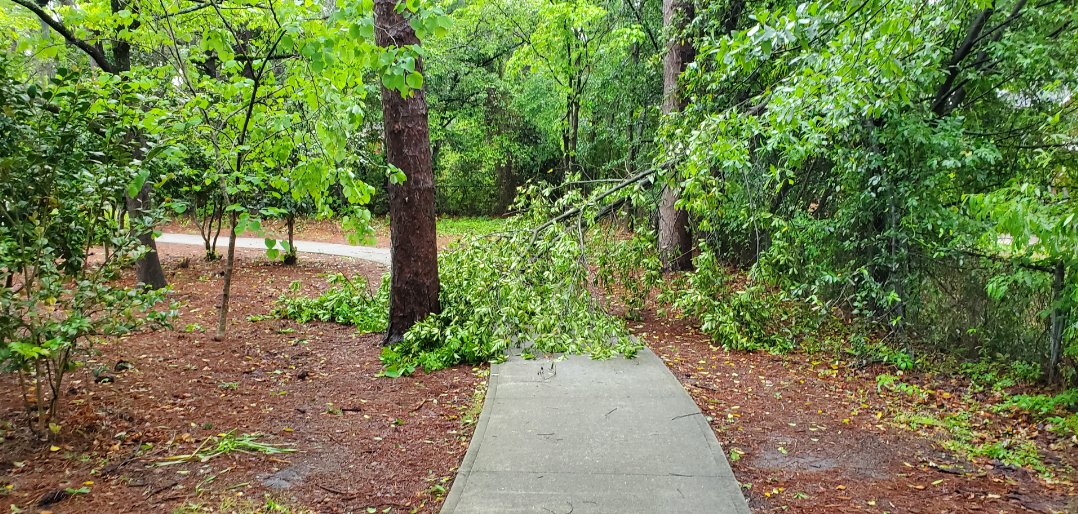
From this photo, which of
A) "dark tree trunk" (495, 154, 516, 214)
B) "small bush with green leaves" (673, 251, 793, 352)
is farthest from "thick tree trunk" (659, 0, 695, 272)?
"dark tree trunk" (495, 154, 516, 214)

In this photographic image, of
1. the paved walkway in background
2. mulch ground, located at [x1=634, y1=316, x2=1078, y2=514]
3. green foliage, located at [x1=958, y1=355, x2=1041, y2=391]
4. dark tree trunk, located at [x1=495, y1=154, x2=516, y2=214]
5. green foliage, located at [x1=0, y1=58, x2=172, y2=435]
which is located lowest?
mulch ground, located at [x1=634, y1=316, x2=1078, y2=514]

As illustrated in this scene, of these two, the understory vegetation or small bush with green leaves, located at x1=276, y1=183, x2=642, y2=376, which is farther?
small bush with green leaves, located at x1=276, y1=183, x2=642, y2=376

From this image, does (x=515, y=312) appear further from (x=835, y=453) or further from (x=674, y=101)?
(x=674, y=101)

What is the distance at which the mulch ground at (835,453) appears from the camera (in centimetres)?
381

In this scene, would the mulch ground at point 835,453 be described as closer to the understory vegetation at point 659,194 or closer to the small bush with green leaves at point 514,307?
the understory vegetation at point 659,194

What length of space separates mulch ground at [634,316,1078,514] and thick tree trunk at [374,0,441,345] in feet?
10.0

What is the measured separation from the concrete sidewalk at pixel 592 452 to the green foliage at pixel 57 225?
8.26 feet

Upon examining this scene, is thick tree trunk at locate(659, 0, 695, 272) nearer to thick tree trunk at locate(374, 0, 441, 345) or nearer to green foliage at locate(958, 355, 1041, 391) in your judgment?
green foliage at locate(958, 355, 1041, 391)

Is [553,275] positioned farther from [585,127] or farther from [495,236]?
[585,127]

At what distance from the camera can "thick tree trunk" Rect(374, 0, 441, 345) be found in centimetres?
632

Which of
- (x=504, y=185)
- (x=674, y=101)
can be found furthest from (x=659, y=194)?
(x=504, y=185)

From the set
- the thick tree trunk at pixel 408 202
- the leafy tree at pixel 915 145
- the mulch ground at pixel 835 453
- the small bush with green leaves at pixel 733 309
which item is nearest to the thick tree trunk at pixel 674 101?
the small bush with green leaves at pixel 733 309

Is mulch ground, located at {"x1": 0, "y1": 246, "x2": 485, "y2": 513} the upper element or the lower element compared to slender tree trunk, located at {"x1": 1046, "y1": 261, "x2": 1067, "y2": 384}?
lower

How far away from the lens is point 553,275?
6.33 meters
